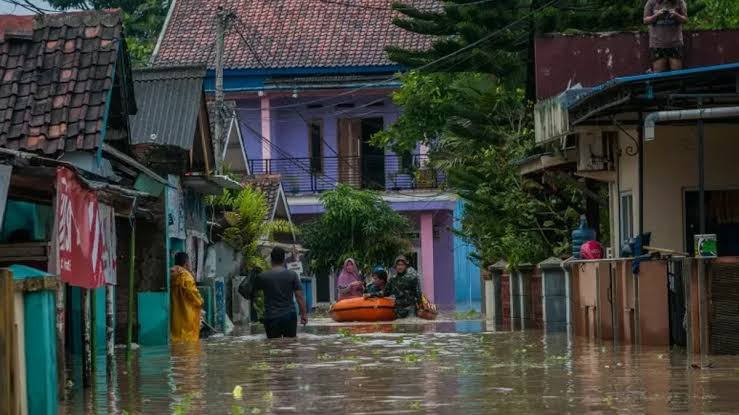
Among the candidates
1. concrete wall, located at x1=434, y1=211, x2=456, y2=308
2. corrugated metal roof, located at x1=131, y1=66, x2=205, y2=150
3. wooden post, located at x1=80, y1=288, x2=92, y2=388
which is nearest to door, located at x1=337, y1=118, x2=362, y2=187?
concrete wall, located at x1=434, y1=211, x2=456, y2=308

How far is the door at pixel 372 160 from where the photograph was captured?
51.8 m

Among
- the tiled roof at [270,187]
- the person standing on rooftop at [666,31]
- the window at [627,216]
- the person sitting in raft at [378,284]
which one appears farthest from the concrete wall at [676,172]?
the tiled roof at [270,187]

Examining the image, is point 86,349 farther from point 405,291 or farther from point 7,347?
point 405,291

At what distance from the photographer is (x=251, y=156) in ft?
170

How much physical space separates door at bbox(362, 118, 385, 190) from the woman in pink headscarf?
798 cm

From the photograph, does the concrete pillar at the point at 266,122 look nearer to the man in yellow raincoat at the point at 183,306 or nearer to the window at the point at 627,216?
the man in yellow raincoat at the point at 183,306

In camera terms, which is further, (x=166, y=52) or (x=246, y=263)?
(x=166, y=52)

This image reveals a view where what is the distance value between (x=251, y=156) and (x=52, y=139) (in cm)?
3215

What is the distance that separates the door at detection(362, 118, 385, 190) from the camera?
51844 millimetres

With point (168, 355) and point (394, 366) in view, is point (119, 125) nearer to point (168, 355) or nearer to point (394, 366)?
point (168, 355)

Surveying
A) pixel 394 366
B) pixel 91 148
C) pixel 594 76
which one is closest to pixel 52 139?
pixel 91 148

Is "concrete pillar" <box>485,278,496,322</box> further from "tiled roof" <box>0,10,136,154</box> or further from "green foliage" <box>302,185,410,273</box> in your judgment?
"tiled roof" <box>0,10,136,154</box>

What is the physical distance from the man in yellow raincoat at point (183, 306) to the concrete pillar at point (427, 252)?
2546 centimetres

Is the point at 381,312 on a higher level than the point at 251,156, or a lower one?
lower
